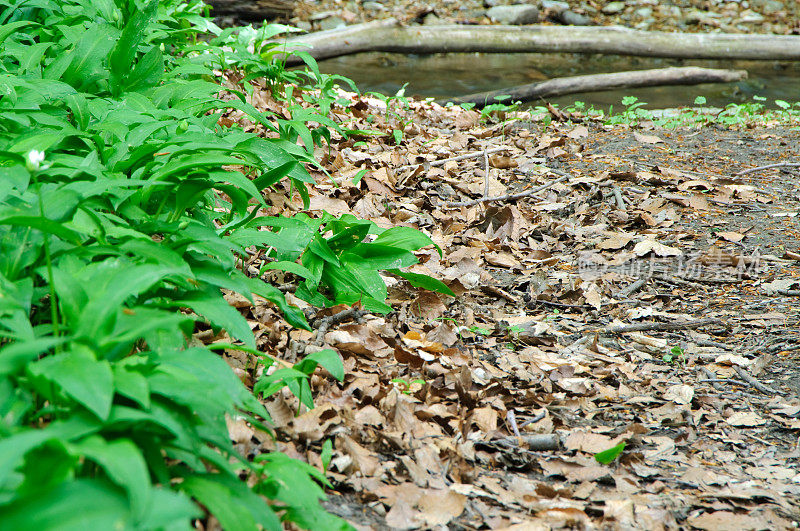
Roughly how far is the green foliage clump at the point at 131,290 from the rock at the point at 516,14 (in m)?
9.24

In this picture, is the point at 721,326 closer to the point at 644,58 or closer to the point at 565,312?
the point at 565,312

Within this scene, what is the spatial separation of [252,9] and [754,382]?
10143mm

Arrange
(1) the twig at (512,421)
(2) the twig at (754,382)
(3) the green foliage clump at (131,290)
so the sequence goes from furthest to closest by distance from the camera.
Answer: (2) the twig at (754,382), (1) the twig at (512,421), (3) the green foliage clump at (131,290)

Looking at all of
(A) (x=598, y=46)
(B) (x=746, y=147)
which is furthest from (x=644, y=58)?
(B) (x=746, y=147)

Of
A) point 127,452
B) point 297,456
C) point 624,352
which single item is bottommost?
point 624,352

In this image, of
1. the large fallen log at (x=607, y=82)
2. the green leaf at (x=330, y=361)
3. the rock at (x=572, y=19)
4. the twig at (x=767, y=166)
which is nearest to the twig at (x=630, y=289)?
the green leaf at (x=330, y=361)

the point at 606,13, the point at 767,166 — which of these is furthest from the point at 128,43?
the point at 606,13

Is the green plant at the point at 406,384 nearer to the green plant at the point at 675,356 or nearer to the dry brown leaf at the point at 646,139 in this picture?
the green plant at the point at 675,356

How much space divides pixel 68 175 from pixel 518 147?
3577 mm

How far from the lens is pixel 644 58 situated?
A: 10.3 meters

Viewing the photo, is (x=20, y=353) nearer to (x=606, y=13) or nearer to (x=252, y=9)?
(x=252, y=9)

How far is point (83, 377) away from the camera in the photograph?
1.31 metres

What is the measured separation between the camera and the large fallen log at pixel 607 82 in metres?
7.44

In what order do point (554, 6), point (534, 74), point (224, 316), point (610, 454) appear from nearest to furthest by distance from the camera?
1. point (224, 316)
2. point (610, 454)
3. point (534, 74)
4. point (554, 6)
